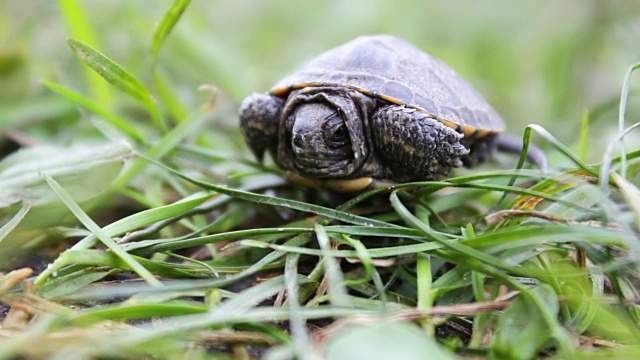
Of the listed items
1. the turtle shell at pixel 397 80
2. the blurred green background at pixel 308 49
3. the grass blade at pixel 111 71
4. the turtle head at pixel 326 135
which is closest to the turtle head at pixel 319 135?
the turtle head at pixel 326 135

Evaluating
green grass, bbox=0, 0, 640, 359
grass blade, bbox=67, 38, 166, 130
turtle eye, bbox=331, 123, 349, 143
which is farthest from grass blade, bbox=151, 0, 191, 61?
turtle eye, bbox=331, 123, 349, 143

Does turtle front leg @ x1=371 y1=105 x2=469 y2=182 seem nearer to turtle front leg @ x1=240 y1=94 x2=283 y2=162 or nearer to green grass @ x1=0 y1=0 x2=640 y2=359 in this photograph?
green grass @ x1=0 y1=0 x2=640 y2=359

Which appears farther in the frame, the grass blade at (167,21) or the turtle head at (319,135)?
the grass blade at (167,21)

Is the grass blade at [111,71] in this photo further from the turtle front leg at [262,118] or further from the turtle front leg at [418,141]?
the turtle front leg at [418,141]

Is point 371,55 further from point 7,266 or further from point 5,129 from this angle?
point 5,129

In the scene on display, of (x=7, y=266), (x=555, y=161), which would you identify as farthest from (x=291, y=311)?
(x=555, y=161)

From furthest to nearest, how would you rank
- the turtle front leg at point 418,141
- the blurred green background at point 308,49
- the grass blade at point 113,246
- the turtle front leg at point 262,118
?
the blurred green background at point 308,49 → the turtle front leg at point 262,118 → the turtle front leg at point 418,141 → the grass blade at point 113,246

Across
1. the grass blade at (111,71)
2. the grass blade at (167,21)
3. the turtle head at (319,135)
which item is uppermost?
the grass blade at (167,21)
